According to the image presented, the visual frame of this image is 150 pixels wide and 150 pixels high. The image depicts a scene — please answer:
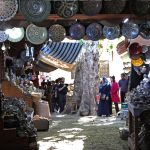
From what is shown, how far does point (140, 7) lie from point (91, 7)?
630mm

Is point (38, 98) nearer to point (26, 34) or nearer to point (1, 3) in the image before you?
point (26, 34)

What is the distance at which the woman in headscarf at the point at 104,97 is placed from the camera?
12.7 m

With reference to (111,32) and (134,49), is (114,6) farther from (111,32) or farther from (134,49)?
(134,49)

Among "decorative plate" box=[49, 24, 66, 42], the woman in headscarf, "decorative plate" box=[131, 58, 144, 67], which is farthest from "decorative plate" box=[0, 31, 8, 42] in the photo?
the woman in headscarf

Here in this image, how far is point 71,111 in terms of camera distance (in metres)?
14.0

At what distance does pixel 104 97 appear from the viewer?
12703 millimetres

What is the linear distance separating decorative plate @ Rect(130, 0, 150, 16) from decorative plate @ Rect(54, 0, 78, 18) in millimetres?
733

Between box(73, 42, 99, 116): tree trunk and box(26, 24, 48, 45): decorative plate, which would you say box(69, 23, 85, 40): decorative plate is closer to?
box(26, 24, 48, 45): decorative plate

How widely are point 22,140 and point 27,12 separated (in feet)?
5.66

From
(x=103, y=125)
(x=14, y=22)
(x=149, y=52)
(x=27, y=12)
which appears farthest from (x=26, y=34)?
(x=103, y=125)

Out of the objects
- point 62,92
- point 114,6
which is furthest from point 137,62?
point 62,92

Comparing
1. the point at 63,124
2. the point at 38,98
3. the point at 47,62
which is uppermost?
the point at 47,62

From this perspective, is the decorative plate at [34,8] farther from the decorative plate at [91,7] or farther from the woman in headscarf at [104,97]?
the woman in headscarf at [104,97]

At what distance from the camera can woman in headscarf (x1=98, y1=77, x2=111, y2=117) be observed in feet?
41.8
